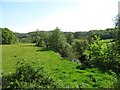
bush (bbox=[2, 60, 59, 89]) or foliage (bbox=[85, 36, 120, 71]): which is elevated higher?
bush (bbox=[2, 60, 59, 89])

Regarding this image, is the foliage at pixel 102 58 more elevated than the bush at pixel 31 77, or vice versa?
the bush at pixel 31 77

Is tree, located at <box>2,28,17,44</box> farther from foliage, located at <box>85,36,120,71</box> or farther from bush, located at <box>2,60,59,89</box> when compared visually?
bush, located at <box>2,60,59,89</box>

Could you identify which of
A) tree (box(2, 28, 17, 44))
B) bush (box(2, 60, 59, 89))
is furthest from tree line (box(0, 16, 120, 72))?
bush (box(2, 60, 59, 89))

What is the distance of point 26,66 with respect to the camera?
1107 centimetres

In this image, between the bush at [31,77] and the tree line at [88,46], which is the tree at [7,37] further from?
the bush at [31,77]

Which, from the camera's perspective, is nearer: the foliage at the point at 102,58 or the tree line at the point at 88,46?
the tree line at the point at 88,46

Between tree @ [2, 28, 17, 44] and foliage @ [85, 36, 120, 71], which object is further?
tree @ [2, 28, 17, 44]

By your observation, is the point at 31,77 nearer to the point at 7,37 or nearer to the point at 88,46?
the point at 88,46

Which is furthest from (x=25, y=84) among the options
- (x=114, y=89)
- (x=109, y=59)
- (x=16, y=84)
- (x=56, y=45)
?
(x=56, y=45)

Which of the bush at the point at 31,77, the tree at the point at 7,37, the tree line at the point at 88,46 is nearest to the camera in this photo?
the bush at the point at 31,77

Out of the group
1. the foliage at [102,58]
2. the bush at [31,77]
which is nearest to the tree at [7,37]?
the foliage at [102,58]

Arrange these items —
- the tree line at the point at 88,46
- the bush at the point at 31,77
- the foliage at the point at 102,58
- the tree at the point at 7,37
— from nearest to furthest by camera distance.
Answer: the bush at the point at 31,77, the tree line at the point at 88,46, the foliage at the point at 102,58, the tree at the point at 7,37

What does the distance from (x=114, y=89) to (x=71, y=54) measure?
42.8 metres

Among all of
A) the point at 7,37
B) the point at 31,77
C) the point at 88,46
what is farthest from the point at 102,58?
the point at 7,37
